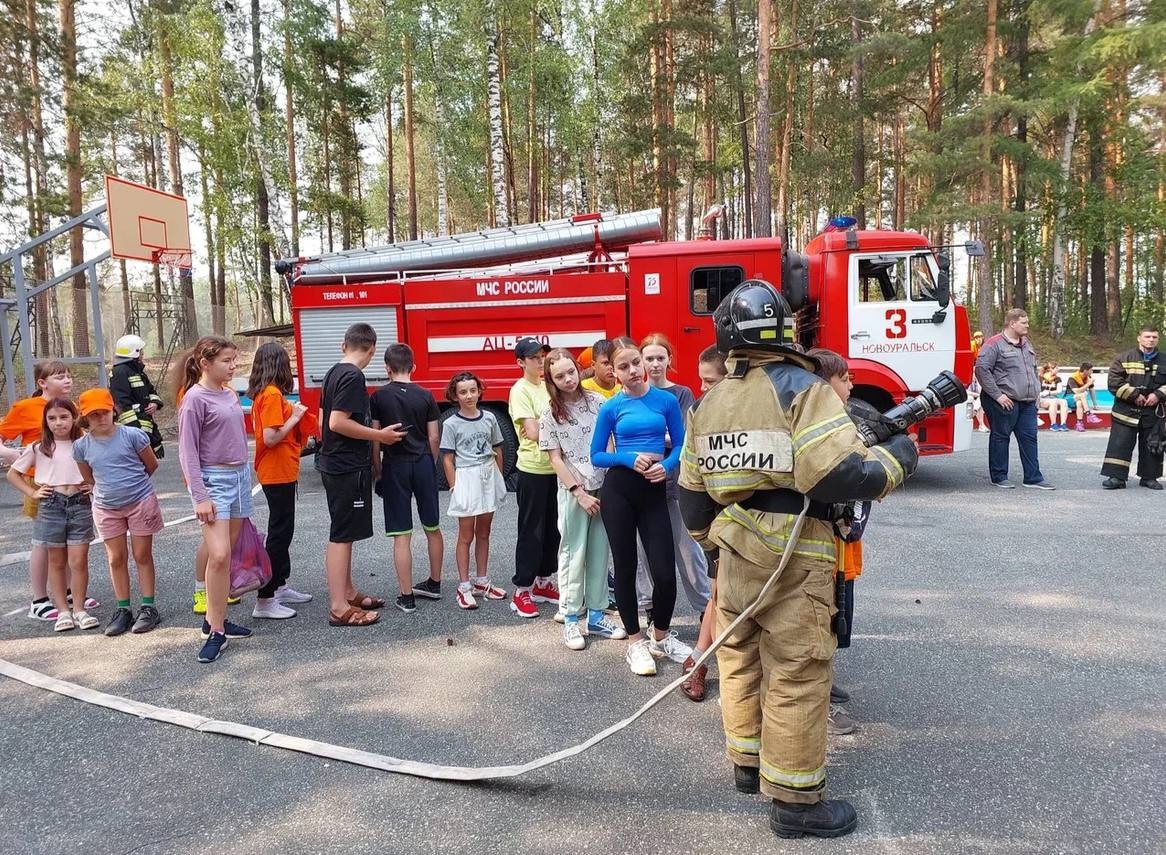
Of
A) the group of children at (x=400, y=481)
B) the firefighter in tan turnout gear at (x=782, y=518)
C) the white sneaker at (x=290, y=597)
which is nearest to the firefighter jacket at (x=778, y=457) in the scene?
the firefighter in tan turnout gear at (x=782, y=518)

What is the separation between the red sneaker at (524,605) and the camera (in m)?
4.43

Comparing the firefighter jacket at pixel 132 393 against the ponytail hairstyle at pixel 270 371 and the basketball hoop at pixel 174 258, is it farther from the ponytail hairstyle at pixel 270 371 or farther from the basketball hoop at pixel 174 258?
the basketball hoop at pixel 174 258

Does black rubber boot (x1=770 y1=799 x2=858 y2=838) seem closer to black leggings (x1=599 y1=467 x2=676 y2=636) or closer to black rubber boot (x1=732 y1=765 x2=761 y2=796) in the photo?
black rubber boot (x1=732 y1=765 x2=761 y2=796)

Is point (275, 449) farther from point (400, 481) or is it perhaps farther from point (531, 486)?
point (531, 486)

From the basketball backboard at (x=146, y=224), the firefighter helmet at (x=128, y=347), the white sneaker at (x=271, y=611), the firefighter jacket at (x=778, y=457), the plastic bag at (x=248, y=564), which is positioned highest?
the basketball backboard at (x=146, y=224)

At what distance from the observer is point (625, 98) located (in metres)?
24.4

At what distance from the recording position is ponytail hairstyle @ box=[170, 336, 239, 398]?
394 centimetres

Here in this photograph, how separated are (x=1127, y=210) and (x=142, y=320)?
95.7ft

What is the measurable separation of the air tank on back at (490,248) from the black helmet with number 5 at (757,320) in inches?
258

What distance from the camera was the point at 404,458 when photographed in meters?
4.56

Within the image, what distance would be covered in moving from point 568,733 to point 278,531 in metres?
2.41

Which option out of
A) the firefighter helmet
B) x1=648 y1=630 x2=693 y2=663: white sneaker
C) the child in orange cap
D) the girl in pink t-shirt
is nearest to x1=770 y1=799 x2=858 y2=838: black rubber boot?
x1=648 y1=630 x2=693 y2=663: white sneaker

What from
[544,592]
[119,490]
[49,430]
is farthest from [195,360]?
[544,592]

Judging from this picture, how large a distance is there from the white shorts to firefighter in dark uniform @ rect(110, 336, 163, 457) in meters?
3.45
